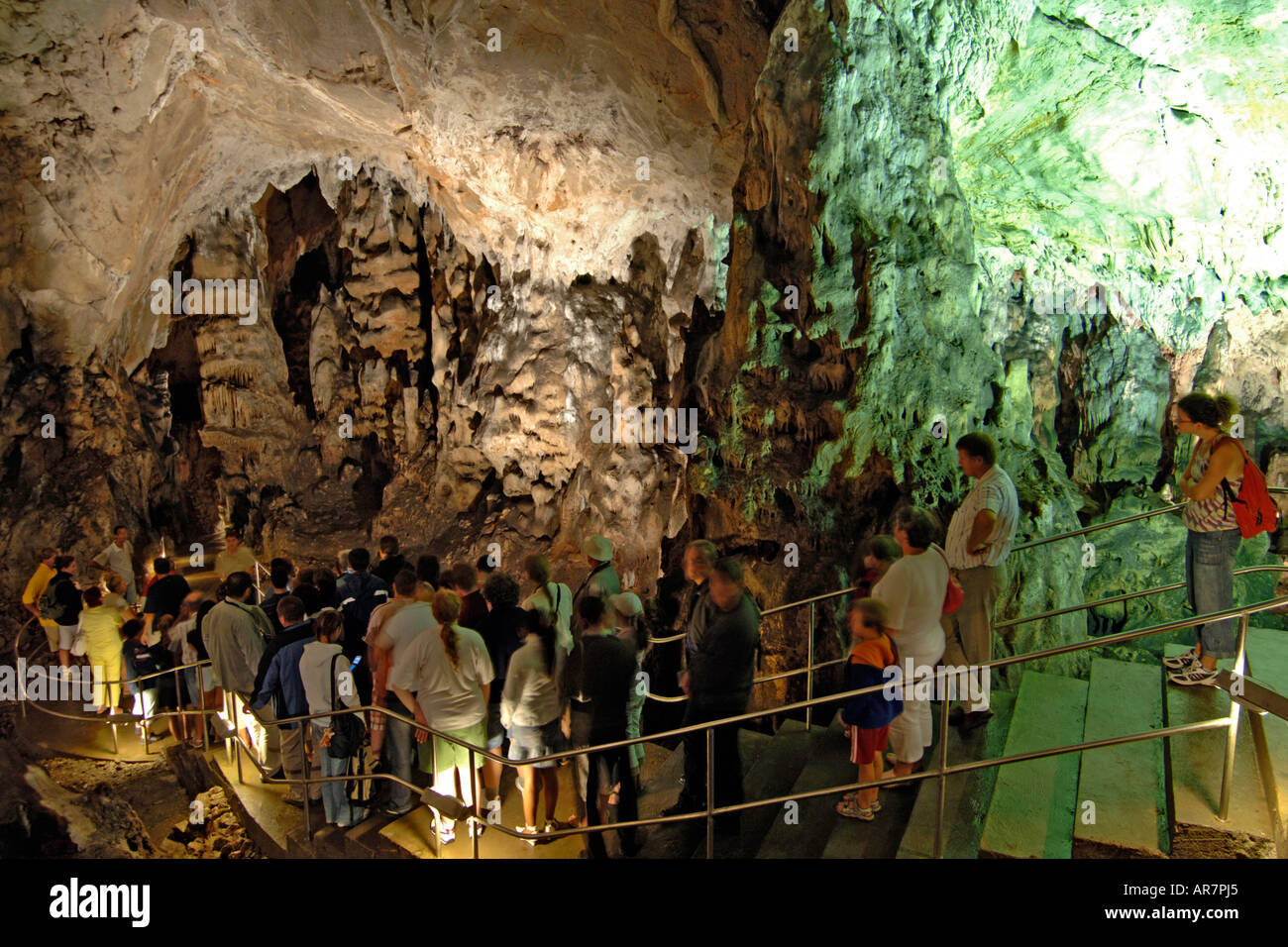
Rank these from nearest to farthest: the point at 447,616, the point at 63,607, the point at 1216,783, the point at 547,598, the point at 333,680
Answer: the point at 1216,783, the point at 447,616, the point at 547,598, the point at 333,680, the point at 63,607

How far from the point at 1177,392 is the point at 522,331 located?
28.1 feet

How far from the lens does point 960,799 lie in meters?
4.13

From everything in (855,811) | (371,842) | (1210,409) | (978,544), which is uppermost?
(1210,409)

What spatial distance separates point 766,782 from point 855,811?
0.89m

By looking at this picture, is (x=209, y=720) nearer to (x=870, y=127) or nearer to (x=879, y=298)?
(x=879, y=298)

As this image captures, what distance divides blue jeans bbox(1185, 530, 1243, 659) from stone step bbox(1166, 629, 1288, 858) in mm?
325

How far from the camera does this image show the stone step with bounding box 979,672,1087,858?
12.2 ft

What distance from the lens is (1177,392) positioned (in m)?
10.8

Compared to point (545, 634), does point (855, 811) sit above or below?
below

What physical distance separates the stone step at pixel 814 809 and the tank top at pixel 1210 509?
2.17 m

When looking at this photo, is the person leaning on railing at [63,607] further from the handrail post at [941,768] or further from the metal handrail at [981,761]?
the handrail post at [941,768]

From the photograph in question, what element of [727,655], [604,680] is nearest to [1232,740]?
[727,655]

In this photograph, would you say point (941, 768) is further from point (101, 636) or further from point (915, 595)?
point (101, 636)

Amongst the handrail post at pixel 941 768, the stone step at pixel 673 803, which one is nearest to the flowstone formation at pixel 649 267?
the stone step at pixel 673 803
